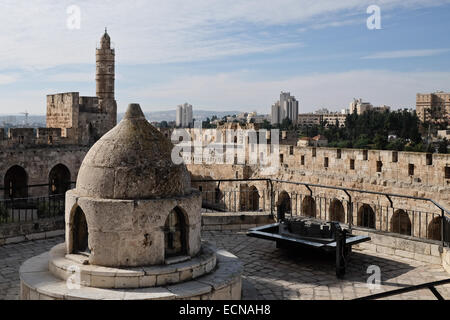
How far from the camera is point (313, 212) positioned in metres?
22.1

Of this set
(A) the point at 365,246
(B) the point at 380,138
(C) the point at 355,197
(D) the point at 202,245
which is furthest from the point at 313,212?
(B) the point at 380,138

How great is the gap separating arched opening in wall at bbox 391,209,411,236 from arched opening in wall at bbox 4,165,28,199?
15431 mm

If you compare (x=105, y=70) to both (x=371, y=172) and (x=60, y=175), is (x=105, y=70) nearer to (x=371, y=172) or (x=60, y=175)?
(x=60, y=175)

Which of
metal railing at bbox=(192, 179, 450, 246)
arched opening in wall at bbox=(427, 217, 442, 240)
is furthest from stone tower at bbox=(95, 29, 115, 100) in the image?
arched opening in wall at bbox=(427, 217, 442, 240)

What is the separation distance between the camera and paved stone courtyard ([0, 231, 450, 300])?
520cm

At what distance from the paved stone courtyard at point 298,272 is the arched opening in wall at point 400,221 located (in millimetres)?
12176

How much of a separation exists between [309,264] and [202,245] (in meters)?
1.79

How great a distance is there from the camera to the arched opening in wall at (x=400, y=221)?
18328 millimetres

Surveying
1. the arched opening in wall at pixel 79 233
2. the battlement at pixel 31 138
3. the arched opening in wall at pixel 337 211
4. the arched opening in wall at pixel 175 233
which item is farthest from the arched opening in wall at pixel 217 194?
the battlement at pixel 31 138

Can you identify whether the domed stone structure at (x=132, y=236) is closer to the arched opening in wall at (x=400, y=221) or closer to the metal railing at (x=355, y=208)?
the metal railing at (x=355, y=208)

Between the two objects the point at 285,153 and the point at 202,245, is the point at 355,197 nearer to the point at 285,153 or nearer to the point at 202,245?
the point at 285,153

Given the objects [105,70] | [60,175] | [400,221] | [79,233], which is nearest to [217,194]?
[400,221]

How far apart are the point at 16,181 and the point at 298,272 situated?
16674mm

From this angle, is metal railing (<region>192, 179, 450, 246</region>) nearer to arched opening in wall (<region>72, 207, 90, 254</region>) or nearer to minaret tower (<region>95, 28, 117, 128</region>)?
arched opening in wall (<region>72, 207, 90, 254</region>)
